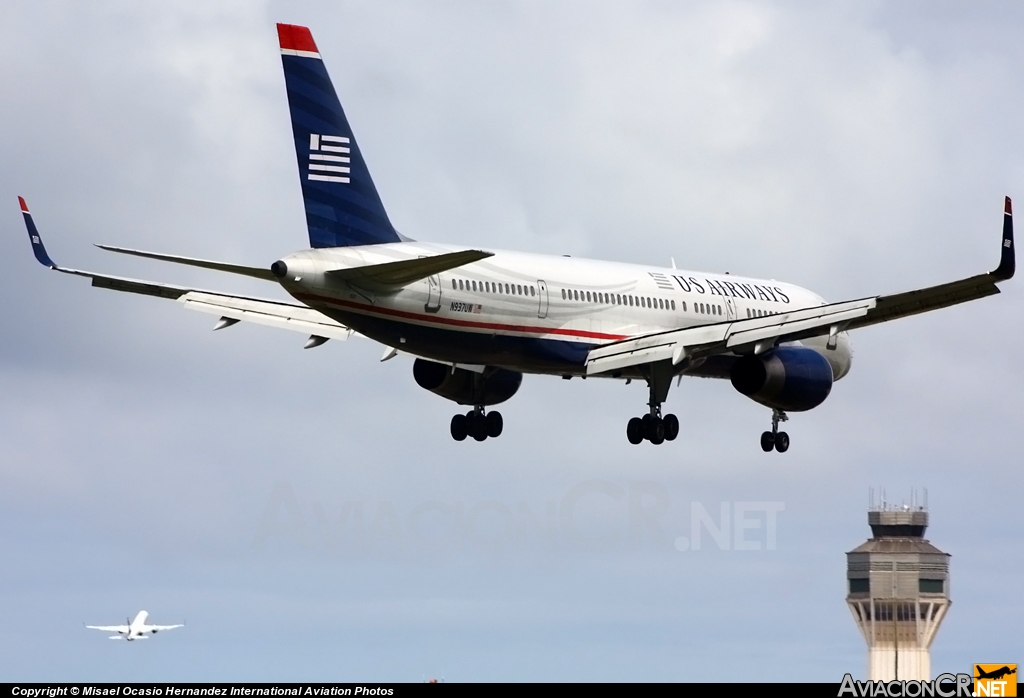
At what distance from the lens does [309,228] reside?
43688 mm

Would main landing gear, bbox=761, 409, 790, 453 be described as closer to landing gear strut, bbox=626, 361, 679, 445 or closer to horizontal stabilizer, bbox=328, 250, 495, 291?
landing gear strut, bbox=626, 361, 679, 445

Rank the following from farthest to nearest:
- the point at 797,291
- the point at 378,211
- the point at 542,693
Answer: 1. the point at 797,291
2. the point at 378,211
3. the point at 542,693

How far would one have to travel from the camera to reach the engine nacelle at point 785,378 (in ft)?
166

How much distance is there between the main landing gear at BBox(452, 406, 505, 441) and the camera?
52.0m

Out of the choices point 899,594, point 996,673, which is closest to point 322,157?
point 996,673

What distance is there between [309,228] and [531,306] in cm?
680

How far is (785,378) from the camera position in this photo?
50469mm

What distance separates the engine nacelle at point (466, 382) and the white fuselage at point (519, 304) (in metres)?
2.88

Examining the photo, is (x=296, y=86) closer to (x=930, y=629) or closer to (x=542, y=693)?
(x=542, y=693)

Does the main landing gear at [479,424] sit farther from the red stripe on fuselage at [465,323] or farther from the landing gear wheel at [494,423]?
the red stripe on fuselage at [465,323]

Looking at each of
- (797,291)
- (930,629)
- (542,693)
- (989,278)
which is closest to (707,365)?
(797,291)

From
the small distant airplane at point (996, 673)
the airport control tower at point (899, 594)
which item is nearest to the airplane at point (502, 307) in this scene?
the small distant airplane at point (996, 673)

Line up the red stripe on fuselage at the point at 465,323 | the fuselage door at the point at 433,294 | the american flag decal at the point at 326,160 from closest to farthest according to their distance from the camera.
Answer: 1. the red stripe on fuselage at the point at 465,323
2. the american flag decal at the point at 326,160
3. the fuselage door at the point at 433,294

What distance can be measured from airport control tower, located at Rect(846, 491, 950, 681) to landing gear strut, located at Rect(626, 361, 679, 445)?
126m
